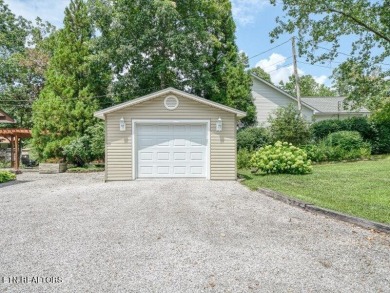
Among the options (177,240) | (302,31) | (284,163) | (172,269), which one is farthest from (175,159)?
(302,31)

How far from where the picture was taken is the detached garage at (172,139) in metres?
10.3

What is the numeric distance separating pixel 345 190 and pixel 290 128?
811cm

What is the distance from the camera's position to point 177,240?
4117 mm

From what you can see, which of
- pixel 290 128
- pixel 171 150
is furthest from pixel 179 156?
pixel 290 128

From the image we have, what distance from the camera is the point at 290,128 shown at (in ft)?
50.3

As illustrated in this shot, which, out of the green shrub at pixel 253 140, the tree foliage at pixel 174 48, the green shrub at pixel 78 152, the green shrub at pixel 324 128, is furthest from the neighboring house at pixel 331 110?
the green shrub at pixel 78 152

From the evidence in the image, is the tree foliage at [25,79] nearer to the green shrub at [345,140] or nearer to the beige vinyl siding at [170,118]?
the beige vinyl siding at [170,118]

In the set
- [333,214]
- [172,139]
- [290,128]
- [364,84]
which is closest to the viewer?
[333,214]

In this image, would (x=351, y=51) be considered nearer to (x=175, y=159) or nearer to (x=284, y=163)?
(x=284, y=163)

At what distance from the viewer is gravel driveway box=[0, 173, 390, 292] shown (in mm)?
2906

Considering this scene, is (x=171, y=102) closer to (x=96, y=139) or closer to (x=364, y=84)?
(x=96, y=139)

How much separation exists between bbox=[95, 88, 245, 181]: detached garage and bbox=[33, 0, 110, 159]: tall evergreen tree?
20.7 ft

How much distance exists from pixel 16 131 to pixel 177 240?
13.7 m

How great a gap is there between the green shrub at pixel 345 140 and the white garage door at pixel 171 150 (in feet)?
30.2
